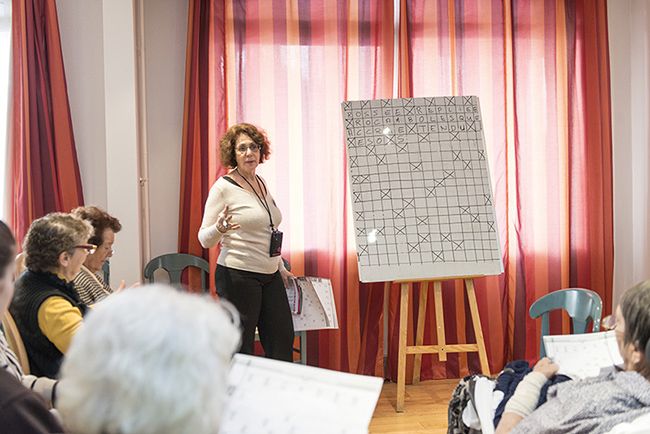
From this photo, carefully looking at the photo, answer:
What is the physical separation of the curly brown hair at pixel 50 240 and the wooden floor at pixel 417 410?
203cm

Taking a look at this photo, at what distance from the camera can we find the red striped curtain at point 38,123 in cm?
392

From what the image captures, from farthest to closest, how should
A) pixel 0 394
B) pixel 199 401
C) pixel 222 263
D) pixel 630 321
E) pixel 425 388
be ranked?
pixel 425 388
pixel 222 263
pixel 630 321
pixel 0 394
pixel 199 401

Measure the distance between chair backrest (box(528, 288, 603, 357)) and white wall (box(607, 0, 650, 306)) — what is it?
195cm

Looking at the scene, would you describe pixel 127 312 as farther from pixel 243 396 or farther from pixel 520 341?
pixel 520 341

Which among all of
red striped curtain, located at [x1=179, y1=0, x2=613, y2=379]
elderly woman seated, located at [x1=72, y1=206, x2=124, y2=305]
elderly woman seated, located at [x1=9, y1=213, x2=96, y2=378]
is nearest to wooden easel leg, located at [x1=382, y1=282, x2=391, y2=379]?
red striped curtain, located at [x1=179, y1=0, x2=613, y2=379]

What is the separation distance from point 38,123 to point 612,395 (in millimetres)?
3354

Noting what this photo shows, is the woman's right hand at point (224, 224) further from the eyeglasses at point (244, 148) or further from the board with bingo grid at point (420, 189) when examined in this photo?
the board with bingo grid at point (420, 189)

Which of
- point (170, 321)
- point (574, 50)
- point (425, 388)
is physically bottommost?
point (425, 388)

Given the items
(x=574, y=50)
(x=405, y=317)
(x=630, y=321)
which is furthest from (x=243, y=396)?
(x=574, y=50)

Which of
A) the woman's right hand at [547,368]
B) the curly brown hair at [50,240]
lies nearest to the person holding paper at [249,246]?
the curly brown hair at [50,240]

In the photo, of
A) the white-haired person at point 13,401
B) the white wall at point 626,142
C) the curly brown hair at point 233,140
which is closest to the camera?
the white-haired person at point 13,401

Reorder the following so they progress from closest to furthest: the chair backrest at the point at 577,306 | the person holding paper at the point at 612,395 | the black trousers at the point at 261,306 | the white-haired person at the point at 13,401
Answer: the white-haired person at the point at 13,401
the person holding paper at the point at 612,395
the chair backrest at the point at 577,306
the black trousers at the point at 261,306

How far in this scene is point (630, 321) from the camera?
162 cm

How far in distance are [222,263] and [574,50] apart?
2665 millimetres
